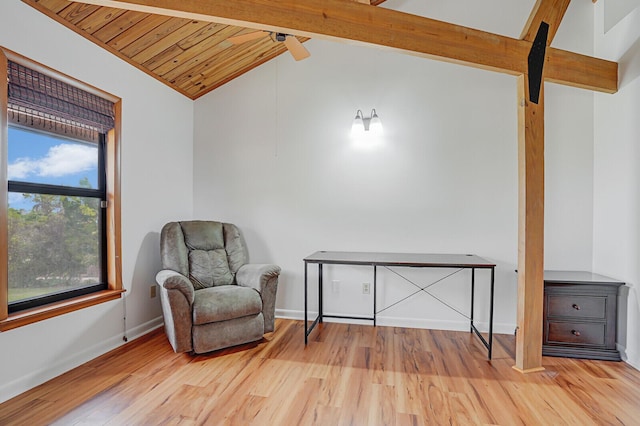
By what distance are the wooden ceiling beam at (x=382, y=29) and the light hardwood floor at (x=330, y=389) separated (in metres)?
2.22

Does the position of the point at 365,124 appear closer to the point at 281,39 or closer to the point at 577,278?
the point at 281,39

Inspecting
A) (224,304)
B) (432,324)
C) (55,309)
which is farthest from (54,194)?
(432,324)

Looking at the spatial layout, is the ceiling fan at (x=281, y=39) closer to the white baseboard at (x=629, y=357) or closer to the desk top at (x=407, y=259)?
the desk top at (x=407, y=259)

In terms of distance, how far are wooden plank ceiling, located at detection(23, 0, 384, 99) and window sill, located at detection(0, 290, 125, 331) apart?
6.51 feet

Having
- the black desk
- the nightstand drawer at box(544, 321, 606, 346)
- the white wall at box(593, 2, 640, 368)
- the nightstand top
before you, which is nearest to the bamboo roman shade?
the black desk

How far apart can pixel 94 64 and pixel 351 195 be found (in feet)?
8.16

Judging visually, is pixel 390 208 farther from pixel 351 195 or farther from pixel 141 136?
pixel 141 136

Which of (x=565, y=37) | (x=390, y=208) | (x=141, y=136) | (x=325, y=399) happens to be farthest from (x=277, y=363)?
(x=565, y=37)

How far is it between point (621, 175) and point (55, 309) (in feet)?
14.5

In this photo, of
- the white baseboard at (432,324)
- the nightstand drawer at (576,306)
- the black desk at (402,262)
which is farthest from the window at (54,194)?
the nightstand drawer at (576,306)

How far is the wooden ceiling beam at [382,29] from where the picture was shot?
183cm

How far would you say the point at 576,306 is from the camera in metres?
2.56

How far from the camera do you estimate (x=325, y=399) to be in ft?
6.59

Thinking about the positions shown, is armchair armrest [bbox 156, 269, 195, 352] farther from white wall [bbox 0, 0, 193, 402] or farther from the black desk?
the black desk
